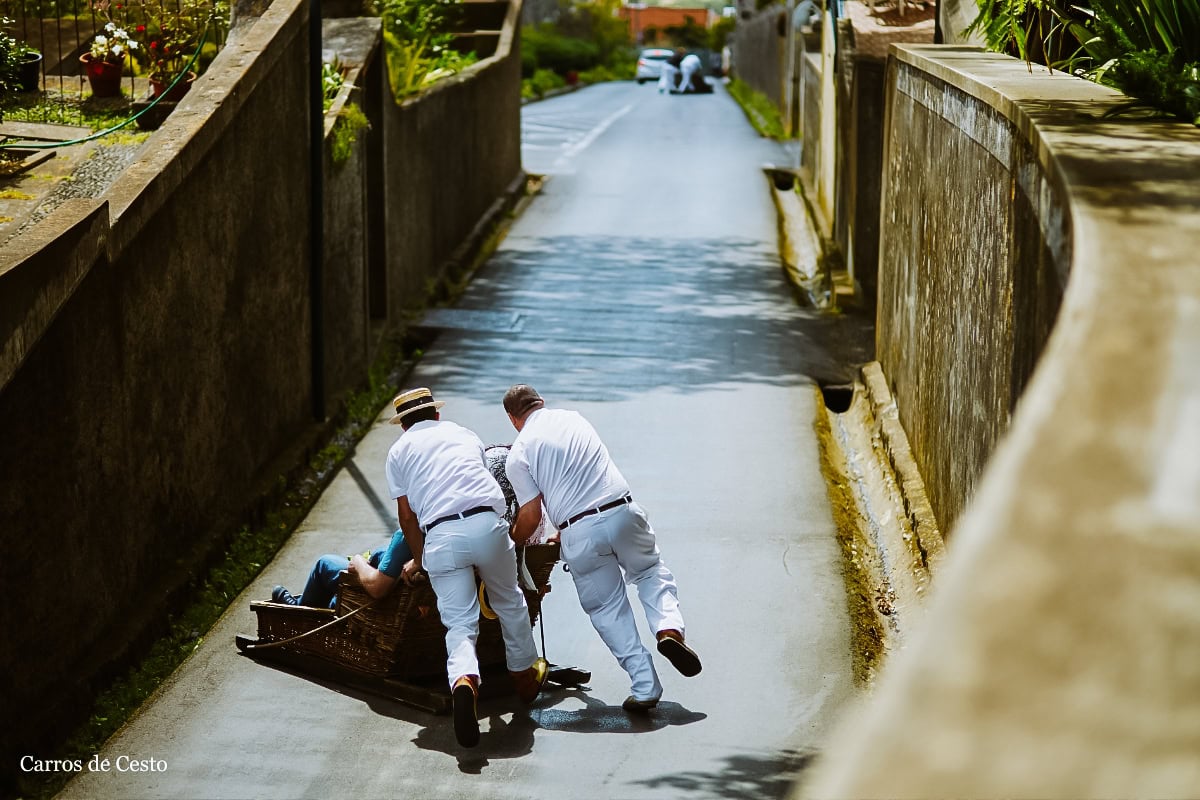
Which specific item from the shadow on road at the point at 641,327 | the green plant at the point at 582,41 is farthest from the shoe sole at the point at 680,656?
the green plant at the point at 582,41

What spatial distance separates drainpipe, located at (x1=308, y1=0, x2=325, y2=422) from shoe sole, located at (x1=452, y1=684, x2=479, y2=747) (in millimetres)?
5575

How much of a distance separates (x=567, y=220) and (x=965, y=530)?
19.7m

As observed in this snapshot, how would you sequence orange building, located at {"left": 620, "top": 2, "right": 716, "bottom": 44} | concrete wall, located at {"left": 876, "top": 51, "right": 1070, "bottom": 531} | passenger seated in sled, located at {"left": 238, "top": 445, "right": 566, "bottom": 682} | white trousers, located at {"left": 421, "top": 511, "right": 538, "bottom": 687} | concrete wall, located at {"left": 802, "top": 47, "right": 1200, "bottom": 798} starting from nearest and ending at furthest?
1. concrete wall, located at {"left": 802, "top": 47, "right": 1200, "bottom": 798}
2. concrete wall, located at {"left": 876, "top": 51, "right": 1070, "bottom": 531}
3. white trousers, located at {"left": 421, "top": 511, "right": 538, "bottom": 687}
4. passenger seated in sled, located at {"left": 238, "top": 445, "right": 566, "bottom": 682}
5. orange building, located at {"left": 620, "top": 2, "right": 716, "bottom": 44}

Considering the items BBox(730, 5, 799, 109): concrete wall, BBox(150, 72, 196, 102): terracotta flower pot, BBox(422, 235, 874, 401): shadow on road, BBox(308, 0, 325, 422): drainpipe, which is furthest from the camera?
BBox(730, 5, 799, 109): concrete wall

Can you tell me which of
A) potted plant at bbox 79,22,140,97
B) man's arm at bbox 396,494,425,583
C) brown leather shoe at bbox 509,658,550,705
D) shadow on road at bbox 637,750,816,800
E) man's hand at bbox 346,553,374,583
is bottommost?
shadow on road at bbox 637,750,816,800

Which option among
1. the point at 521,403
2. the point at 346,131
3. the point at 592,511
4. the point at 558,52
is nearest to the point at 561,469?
the point at 592,511

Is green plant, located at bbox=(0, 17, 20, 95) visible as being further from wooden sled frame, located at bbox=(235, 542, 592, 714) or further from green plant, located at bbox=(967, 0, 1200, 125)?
green plant, located at bbox=(967, 0, 1200, 125)

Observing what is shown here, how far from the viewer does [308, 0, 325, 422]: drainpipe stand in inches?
469

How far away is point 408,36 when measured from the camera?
19828mm

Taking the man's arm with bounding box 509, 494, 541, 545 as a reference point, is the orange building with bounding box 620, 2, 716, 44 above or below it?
above

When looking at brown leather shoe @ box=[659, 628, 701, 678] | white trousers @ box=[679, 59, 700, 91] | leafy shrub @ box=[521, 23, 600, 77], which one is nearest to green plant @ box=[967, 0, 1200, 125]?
brown leather shoe @ box=[659, 628, 701, 678]

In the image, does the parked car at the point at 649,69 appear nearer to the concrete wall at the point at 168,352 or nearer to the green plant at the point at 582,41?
the green plant at the point at 582,41

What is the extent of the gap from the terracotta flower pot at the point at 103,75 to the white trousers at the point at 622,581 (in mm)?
8119

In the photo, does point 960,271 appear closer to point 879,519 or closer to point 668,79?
point 879,519
